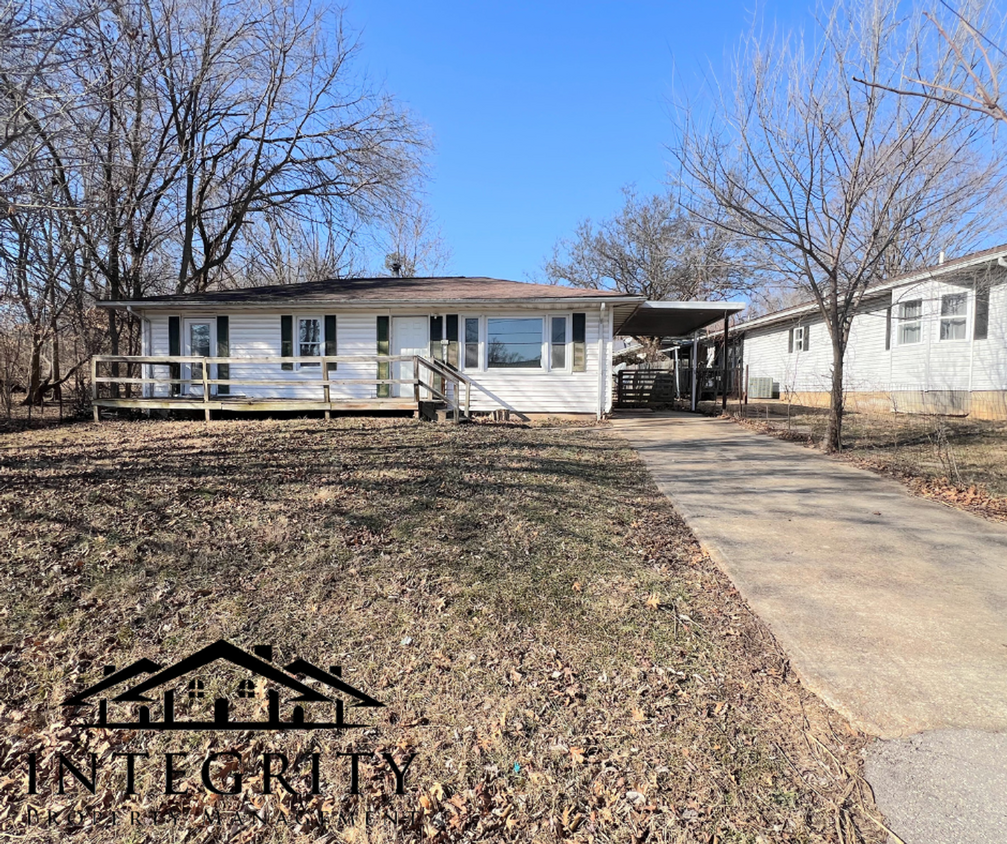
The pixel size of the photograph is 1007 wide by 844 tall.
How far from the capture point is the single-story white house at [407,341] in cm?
1214

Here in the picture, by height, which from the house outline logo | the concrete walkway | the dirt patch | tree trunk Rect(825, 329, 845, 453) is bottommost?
the house outline logo

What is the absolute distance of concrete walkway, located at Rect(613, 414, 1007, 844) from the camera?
2.00 m

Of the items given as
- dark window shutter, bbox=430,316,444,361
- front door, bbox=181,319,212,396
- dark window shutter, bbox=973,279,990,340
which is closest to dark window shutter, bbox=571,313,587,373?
dark window shutter, bbox=430,316,444,361

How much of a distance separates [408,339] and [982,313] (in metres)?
12.5

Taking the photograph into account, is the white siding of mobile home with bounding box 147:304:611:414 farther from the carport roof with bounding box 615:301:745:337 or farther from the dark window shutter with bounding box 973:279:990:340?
the dark window shutter with bounding box 973:279:990:340

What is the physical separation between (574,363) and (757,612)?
9.41 metres

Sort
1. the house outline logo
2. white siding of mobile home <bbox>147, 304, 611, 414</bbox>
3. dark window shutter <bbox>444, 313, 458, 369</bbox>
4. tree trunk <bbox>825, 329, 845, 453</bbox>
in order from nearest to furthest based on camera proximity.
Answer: the house outline logo → tree trunk <bbox>825, 329, 845, 453</bbox> → white siding of mobile home <bbox>147, 304, 611, 414</bbox> → dark window shutter <bbox>444, 313, 458, 369</bbox>

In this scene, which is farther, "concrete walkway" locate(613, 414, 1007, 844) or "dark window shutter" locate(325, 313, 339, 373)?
"dark window shutter" locate(325, 313, 339, 373)

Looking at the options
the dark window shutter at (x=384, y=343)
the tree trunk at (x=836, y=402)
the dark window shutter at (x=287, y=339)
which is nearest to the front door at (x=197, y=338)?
the dark window shutter at (x=287, y=339)

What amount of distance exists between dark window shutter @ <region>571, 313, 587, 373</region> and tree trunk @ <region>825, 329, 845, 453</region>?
501 cm

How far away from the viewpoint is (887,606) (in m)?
3.19

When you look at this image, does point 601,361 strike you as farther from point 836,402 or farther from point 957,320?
point 957,320

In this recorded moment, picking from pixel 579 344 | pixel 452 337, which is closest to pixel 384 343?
pixel 452 337

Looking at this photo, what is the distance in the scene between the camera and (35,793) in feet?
6.61
